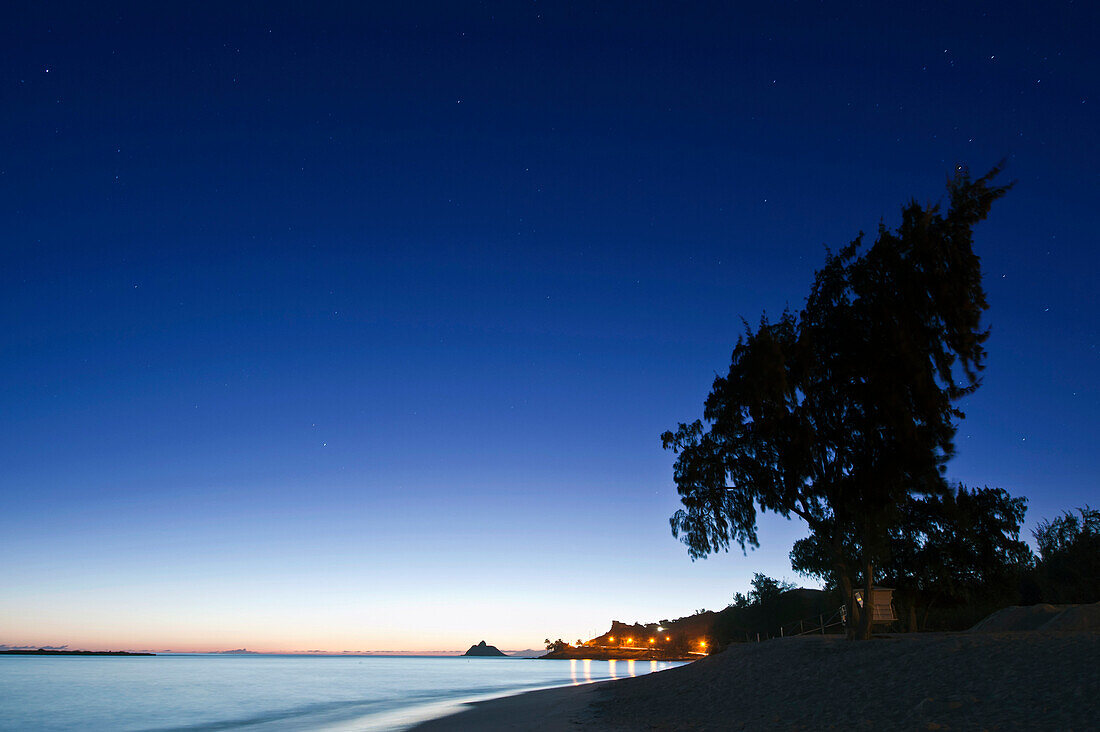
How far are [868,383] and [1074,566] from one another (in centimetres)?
4416

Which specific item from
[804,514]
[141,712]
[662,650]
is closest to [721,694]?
[804,514]

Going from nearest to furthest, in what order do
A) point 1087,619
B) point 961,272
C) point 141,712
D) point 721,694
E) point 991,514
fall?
point 721,694 < point 1087,619 < point 961,272 < point 991,514 < point 141,712

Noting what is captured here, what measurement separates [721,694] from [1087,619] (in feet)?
49.8

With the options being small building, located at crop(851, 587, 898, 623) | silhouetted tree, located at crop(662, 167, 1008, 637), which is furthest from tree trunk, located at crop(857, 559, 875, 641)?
small building, located at crop(851, 587, 898, 623)

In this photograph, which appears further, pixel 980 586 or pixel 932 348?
pixel 980 586

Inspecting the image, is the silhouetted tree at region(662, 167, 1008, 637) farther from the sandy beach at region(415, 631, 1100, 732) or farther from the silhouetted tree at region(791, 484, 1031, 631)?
the silhouetted tree at region(791, 484, 1031, 631)

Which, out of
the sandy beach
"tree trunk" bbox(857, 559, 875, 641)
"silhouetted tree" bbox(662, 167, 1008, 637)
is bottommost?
the sandy beach

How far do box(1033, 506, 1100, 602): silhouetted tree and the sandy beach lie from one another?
40860 millimetres

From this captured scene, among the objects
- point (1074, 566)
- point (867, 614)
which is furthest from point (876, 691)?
point (1074, 566)

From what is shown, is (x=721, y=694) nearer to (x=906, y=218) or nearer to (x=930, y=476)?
(x=930, y=476)

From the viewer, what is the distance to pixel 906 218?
96.9 feet

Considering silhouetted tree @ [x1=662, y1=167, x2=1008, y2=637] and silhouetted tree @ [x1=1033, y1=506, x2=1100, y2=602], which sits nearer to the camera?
silhouetted tree @ [x1=662, y1=167, x2=1008, y2=637]

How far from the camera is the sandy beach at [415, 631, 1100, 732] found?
44.5 ft

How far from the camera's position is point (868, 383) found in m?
29.1
